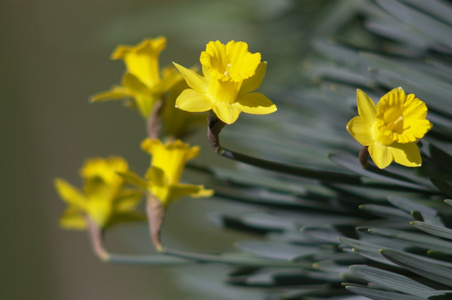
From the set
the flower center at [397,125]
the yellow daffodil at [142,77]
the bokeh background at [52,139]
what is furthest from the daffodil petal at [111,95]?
the bokeh background at [52,139]

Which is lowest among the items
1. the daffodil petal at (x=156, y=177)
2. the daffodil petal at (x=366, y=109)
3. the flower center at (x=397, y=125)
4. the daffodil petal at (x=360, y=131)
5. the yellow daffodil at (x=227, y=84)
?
the daffodil petal at (x=156, y=177)

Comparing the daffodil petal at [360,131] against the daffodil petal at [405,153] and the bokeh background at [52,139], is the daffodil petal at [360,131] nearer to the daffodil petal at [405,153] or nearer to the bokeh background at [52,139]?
the daffodil petal at [405,153]

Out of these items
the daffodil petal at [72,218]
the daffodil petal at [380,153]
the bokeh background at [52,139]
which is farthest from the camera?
the bokeh background at [52,139]

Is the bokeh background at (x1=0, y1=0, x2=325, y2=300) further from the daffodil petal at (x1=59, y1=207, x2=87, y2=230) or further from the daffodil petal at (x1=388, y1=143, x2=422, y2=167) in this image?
the daffodil petal at (x1=388, y1=143, x2=422, y2=167)

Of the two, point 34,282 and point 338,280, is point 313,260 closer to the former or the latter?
point 338,280

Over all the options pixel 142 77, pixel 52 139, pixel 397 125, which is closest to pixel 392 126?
pixel 397 125

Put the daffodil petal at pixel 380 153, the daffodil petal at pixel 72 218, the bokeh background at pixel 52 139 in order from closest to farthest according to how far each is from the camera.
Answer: the daffodil petal at pixel 380 153, the daffodil petal at pixel 72 218, the bokeh background at pixel 52 139

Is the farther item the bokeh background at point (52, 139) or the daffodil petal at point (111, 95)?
the bokeh background at point (52, 139)
